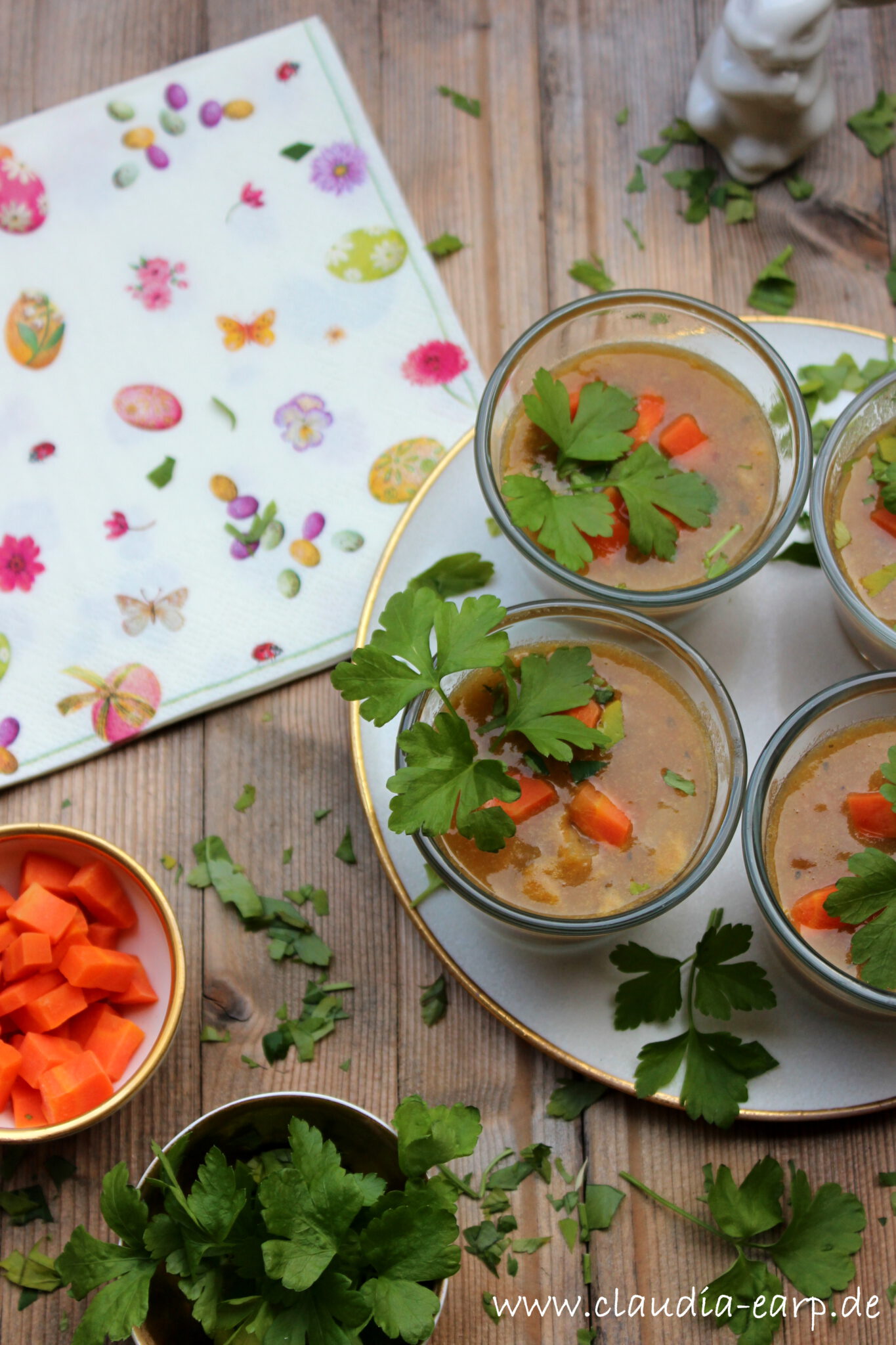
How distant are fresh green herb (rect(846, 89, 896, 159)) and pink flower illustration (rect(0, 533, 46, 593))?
1802mm

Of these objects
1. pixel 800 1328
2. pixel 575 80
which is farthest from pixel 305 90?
pixel 800 1328

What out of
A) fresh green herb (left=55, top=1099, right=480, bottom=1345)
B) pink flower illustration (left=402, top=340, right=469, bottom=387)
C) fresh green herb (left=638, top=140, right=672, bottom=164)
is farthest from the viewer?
fresh green herb (left=638, top=140, right=672, bottom=164)

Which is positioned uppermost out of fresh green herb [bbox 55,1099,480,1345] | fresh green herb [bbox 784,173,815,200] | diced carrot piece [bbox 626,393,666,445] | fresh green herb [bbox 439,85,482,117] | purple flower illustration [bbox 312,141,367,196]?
fresh green herb [bbox 439,85,482,117]

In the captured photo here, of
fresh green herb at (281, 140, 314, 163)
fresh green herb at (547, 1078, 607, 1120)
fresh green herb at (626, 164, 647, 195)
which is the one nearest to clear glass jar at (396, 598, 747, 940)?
fresh green herb at (547, 1078, 607, 1120)

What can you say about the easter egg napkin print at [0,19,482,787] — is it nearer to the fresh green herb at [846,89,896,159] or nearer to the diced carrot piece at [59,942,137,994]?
the diced carrot piece at [59,942,137,994]

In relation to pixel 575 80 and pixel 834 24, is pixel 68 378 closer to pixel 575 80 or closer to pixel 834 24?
pixel 575 80

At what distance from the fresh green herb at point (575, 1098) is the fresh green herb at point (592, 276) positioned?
57.7 inches

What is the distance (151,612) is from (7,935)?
0.62 m

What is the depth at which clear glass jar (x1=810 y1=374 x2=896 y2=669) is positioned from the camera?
1.89 m

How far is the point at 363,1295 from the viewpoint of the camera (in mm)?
1611

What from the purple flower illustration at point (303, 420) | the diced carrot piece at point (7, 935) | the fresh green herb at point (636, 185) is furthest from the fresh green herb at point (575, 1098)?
the fresh green herb at point (636, 185)

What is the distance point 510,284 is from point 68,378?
2.88 ft

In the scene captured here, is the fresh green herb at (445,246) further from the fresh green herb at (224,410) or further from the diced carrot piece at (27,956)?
the diced carrot piece at (27,956)

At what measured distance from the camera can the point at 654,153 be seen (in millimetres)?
2393
